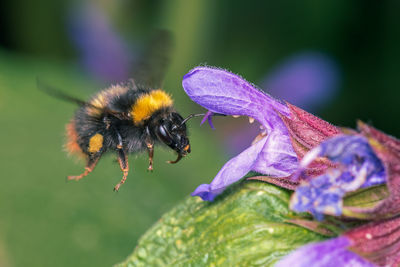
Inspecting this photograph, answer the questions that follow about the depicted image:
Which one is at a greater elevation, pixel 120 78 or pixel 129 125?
pixel 120 78

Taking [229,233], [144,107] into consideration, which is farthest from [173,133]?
[229,233]

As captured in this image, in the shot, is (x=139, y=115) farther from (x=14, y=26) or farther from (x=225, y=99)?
(x=14, y=26)

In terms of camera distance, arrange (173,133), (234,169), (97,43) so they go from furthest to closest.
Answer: (97,43) → (173,133) → (234,169)

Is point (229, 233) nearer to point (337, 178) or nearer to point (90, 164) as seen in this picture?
point (337, 178)

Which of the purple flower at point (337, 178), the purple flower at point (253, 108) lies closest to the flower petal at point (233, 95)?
the purple flower at point (253, 108)

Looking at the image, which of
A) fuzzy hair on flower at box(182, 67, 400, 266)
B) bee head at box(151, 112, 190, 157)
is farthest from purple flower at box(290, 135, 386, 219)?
bee head at box(151, 112, 190, 157)

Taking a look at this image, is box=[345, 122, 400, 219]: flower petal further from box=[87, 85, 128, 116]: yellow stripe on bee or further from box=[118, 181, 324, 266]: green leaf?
box=[87, 85, 128, 116]: yellow stripe on bee

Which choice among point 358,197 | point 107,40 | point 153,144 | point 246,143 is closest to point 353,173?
point 358,197
